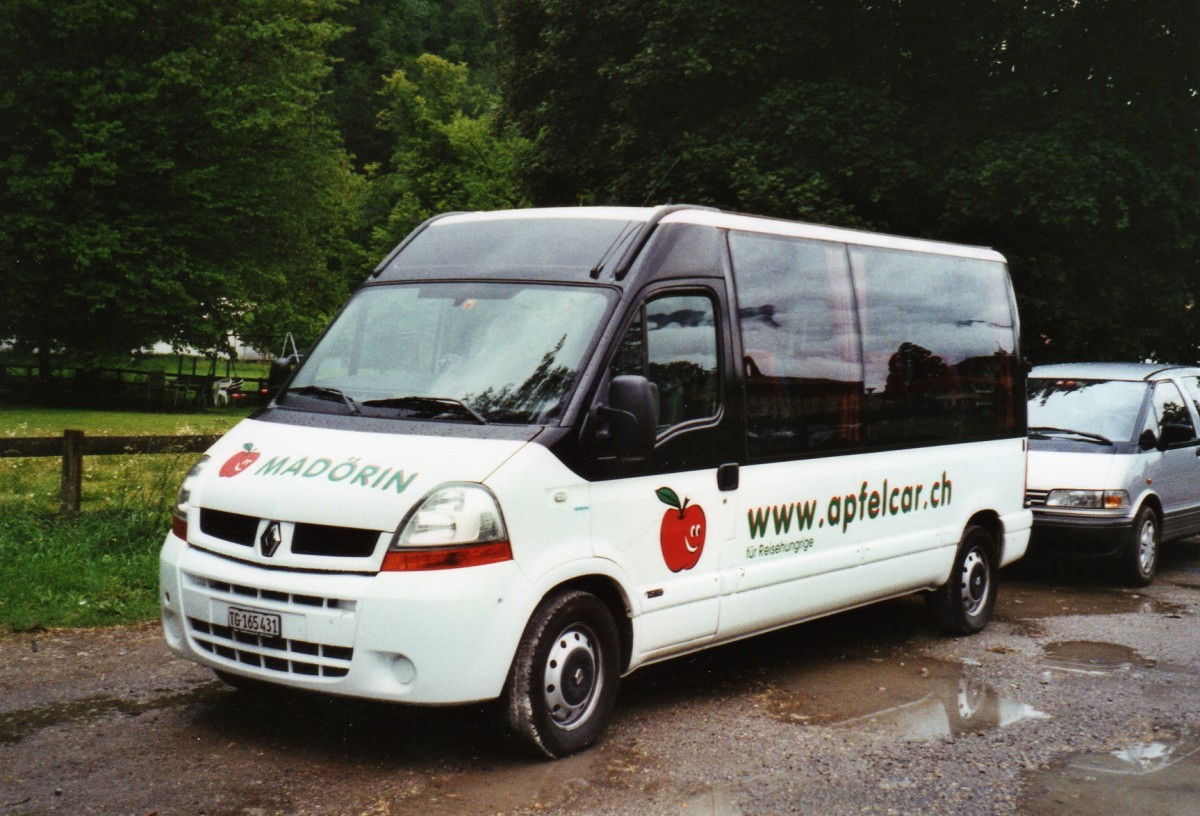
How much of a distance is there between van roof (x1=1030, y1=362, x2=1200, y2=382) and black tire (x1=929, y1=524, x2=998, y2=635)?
3.80 metres

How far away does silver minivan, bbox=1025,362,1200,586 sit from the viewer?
11.0 m

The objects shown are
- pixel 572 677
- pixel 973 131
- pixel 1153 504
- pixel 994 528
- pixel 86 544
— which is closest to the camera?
pixel 572 677

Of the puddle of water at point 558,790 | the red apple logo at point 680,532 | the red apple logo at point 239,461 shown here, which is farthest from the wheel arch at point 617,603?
the red apple logo at point 239,461

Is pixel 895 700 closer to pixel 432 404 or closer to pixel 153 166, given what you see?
pixel 432 404

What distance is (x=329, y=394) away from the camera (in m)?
6.27

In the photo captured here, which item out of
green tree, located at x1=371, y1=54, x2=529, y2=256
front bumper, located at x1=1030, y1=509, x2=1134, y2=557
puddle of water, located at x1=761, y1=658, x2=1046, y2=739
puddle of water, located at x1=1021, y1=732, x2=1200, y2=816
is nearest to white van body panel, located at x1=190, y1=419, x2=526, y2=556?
puddle of water, located at x1=761, y1=658, x2=1046, y2=739

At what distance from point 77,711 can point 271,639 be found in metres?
1.58

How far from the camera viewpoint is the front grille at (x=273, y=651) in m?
5.34

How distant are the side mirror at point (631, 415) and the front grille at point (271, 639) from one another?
4.49ft

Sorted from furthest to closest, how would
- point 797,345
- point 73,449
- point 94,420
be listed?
point 94,420 → point 73,449 → point 797,345

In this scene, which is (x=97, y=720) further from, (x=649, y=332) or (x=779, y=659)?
(x=779, y=659)

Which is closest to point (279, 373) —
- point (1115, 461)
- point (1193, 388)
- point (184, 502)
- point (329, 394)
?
point (329, 394)

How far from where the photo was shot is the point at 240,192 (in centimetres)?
4081

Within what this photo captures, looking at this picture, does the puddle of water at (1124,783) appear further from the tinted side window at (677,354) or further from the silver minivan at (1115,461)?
the silver minivan at (1115,461)
